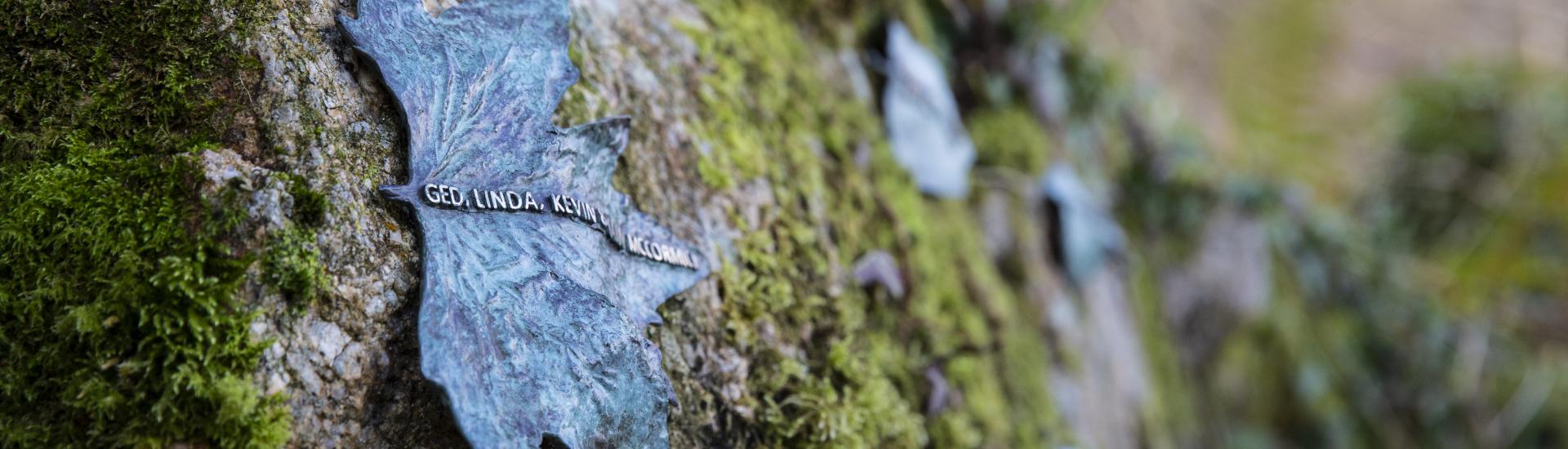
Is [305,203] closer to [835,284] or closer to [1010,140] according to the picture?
[835,284]

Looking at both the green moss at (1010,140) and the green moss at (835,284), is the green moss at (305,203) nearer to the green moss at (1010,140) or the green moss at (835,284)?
the green moss at (835,284)

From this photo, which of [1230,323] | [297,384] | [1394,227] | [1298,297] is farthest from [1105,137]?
[297,384]

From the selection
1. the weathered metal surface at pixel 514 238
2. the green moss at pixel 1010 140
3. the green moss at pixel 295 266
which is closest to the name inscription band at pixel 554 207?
the weathered metal surface at pixel 514 238

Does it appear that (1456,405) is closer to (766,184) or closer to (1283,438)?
(1283,438)

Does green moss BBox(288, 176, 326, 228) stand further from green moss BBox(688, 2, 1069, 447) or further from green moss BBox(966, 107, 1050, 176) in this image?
→ green moss BBox(966, 107, 1050, 176)

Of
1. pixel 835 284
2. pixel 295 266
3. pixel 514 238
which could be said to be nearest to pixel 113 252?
pixel 295 266

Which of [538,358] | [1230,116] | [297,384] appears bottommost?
[297,384]

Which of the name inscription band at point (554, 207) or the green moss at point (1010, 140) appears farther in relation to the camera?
the green moss at point (1010, 140)
